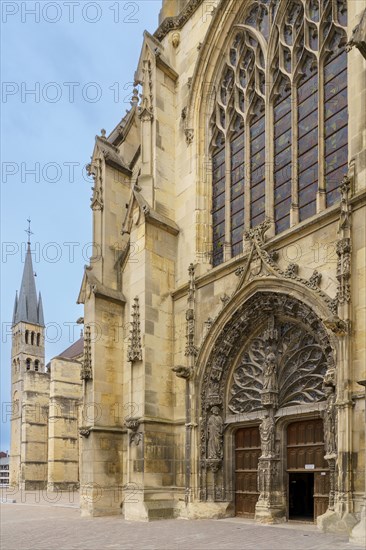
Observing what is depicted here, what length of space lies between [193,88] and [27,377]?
96.1 feet

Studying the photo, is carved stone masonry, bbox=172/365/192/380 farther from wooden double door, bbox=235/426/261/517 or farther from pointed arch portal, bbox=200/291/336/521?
wooden double door, bbox=235/426/261/517

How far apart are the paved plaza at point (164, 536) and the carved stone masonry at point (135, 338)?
370cm

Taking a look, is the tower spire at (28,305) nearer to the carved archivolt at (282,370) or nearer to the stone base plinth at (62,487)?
the stone base plinth at (62,487)

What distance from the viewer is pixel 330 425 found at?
1140 cm

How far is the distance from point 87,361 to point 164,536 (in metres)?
6.67

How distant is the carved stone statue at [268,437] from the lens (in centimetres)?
1313

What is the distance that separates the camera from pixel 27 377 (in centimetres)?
4181

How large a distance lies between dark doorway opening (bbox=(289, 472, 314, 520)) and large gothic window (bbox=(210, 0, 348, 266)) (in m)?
5.38

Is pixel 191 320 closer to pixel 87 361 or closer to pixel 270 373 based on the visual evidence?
pixel 270 373

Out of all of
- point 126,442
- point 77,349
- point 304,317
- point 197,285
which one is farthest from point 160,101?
point 77,349

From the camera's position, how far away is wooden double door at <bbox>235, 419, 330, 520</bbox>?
486 inches

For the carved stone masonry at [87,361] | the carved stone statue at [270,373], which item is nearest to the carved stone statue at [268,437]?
the carved stone statue at [270,373]

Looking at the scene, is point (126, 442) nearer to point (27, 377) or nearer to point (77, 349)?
point (27, 377)

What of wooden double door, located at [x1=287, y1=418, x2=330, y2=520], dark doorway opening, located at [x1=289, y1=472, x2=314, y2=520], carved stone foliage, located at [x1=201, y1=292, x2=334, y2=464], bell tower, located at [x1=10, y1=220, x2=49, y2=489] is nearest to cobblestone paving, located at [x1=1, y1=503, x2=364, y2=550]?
wooden double door, located at [x1=287, y1=418, x2=330, y2=520]
